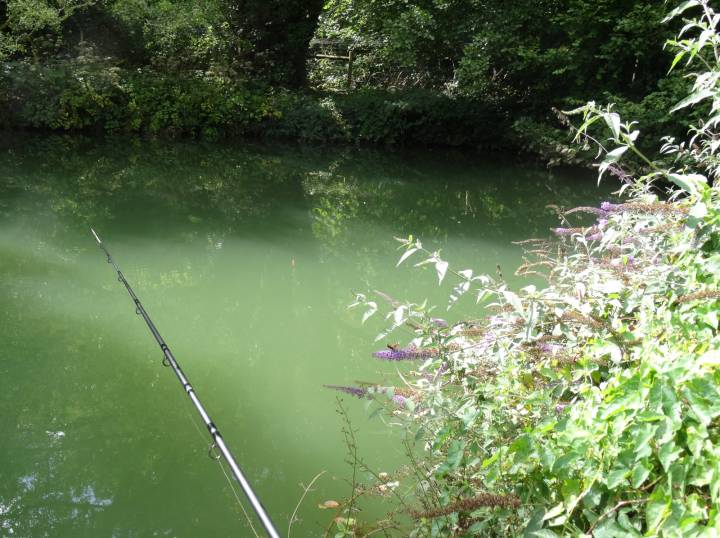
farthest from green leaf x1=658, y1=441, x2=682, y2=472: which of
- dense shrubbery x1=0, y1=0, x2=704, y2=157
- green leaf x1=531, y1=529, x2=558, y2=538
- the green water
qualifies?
dense shrubbery x1=0, y1=0, x2=704, y2=157

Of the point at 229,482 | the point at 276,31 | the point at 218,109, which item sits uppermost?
the point at 276,31

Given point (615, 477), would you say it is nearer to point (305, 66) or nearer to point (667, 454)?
point (667, 454)

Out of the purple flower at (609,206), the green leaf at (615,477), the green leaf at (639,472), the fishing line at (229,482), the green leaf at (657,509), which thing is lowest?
the fishing line at (229,482)

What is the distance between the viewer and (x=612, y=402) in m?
1.28

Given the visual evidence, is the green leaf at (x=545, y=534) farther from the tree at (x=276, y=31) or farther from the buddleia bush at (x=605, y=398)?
the tree at (x=276, y=31)

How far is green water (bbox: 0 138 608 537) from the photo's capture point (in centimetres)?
271

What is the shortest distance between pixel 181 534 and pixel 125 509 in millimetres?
286

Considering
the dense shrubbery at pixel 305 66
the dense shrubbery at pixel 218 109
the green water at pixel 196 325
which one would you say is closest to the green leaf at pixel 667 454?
the green water at pixel 196 325

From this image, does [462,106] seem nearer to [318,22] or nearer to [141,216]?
[318,22]

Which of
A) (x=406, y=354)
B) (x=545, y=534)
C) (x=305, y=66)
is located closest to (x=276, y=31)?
(x=305, y=66)

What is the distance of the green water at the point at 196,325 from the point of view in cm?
271

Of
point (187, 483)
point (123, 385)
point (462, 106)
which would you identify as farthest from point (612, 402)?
point (462, 106)

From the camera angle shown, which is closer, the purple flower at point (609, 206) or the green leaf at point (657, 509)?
the green leaf at point (657, 509)

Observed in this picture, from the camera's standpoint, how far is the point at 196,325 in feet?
14.0
